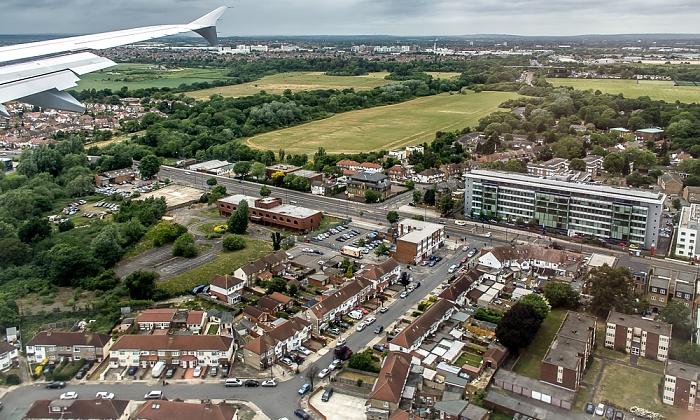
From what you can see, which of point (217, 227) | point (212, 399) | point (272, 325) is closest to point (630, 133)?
point (217, 227)

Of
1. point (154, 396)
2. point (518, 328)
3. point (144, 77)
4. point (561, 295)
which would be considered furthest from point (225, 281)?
point (144, 77)

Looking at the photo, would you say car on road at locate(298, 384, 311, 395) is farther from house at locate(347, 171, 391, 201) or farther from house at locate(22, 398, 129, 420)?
house at locate(347, 171, 391, 201)

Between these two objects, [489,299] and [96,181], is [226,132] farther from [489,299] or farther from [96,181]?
[489,299]

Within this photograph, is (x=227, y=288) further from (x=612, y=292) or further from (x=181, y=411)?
(x=612, y=292)

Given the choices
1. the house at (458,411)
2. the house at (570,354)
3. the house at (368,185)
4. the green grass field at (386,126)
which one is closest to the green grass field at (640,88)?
the green grass field at (386,126)

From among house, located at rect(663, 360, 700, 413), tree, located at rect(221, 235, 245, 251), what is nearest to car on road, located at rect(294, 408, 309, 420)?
house, located at rect(663, 360, 700, 413)

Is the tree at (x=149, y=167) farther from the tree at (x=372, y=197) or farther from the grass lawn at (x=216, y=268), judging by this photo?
the tree at (x=372, y=197)
